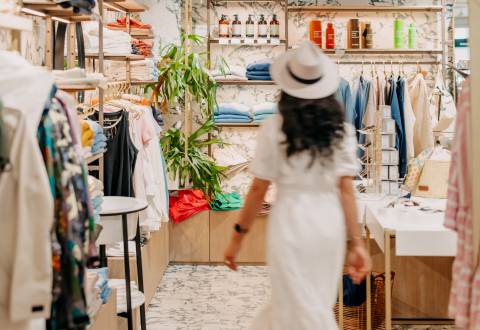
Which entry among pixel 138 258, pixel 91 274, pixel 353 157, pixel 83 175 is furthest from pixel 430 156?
pixel 83 175

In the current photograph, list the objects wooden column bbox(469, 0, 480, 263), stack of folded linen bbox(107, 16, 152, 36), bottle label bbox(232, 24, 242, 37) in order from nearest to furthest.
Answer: wooden column bbox(469, 0, 480, 263), stack of folded linen bbox(107, 16, 152, 36), bottle label bbox(232, 24, 242, 37)

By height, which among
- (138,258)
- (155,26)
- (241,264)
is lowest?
(241,264)

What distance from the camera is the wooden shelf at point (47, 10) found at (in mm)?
2959

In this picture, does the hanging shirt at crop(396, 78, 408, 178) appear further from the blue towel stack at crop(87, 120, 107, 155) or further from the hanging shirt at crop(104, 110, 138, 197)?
the blue towel stack at crop(87, 120, 107, 155)

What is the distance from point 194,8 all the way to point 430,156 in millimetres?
3556

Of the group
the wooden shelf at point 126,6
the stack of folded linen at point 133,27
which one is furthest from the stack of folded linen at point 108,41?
the stack of folded linen at point 133,27

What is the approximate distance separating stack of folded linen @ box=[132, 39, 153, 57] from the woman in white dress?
2.99 meters

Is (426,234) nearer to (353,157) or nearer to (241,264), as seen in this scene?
(353,157)

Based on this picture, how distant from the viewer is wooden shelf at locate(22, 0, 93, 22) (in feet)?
9.71

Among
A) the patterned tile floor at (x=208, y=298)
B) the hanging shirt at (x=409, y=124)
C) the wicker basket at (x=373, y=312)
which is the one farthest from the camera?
the hanging shirt at (x=409, y=124)

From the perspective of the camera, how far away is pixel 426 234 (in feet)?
10.6

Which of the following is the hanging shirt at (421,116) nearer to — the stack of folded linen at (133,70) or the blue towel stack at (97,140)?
the stack of folded linen at (133,70)

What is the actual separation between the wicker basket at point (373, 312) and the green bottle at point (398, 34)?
3.32m

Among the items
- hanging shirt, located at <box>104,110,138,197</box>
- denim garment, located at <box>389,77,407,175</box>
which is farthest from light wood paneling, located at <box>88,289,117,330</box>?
denim garment, located at <box>389,77,407,175</box>
